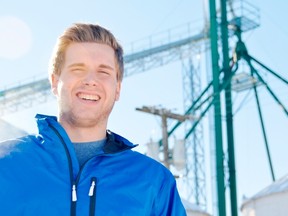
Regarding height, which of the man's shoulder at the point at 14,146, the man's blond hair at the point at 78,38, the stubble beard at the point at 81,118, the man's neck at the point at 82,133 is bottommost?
the man's shoulder at the point at 14,146

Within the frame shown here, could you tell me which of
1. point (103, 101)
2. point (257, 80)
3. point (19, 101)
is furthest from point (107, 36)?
point (19, 101)

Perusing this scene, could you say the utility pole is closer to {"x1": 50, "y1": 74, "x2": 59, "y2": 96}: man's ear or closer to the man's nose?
{"x1": 50, "y1": 74, "x2": 59, "y2": 96}: man's ear

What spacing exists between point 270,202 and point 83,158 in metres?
19.6

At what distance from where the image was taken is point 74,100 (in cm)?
270

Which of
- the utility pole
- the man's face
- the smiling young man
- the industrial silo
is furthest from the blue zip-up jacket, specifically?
the industrial silo

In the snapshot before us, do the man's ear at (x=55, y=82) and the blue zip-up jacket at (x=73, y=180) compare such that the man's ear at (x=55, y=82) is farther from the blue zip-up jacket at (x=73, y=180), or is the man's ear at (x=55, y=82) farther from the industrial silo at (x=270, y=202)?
the industrial silo at (x=270, y=202)

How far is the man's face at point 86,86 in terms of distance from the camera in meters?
2.68

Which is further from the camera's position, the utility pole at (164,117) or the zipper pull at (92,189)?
the utility pole at (164,117)

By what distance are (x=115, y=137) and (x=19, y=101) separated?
125ft

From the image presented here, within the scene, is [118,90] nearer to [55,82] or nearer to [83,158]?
[55,82]

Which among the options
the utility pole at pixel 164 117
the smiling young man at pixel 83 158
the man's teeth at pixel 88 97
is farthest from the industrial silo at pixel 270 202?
the man's teeth at pixel 88 97

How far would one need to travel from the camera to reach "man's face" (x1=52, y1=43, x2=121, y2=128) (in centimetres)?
268

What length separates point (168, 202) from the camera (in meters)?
2.68

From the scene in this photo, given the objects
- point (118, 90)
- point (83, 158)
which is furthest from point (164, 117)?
point (83, 158)
